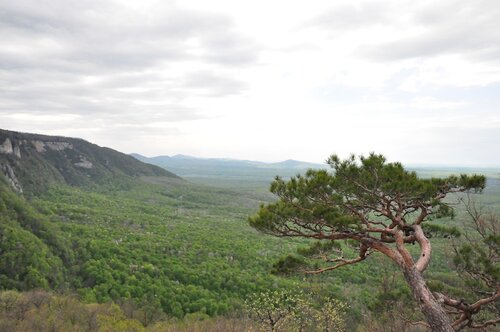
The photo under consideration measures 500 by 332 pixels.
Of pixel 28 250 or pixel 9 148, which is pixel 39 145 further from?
pixel 28 250

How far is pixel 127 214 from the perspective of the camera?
91000mm

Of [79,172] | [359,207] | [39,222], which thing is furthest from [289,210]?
[79,172]

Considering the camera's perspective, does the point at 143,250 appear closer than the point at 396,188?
No

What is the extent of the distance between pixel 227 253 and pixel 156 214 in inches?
1655

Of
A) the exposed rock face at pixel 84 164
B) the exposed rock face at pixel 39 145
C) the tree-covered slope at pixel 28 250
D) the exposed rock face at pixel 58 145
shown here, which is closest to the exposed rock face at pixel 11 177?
the tree-covered slope at pixel 28 250

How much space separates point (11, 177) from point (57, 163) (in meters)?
50.3

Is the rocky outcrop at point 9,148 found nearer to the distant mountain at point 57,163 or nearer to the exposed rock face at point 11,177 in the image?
the distant mountain at point 57,163

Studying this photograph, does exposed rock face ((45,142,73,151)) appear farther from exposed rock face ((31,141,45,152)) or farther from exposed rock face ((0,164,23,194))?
exposed rock face ((0,164,23,194))

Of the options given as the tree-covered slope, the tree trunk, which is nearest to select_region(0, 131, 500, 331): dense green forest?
the tree-covered slope

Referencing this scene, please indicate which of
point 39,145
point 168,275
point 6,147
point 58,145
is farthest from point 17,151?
point 168,275

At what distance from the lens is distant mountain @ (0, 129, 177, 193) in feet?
333

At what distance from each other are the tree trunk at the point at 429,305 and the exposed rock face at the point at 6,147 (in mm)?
115553

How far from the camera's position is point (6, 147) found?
102 m

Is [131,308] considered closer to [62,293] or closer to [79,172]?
[62,293]
